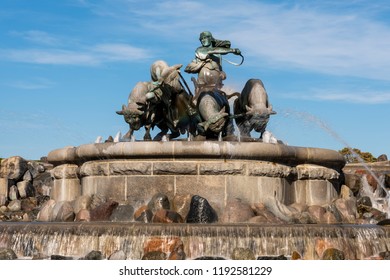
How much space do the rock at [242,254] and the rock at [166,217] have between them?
2.23 meters

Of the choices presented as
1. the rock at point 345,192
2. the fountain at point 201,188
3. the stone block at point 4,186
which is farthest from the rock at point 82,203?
the stone block at point 4,186

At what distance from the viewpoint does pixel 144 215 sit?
1419 cm

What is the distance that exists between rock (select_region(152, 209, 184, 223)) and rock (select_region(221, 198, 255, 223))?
3.58 ft

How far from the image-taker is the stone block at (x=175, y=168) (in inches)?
592

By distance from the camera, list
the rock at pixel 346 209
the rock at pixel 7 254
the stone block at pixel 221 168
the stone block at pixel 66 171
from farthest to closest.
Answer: the stone block at pixel 66 171 → the rock at pixel 346 209 → the stone block at pixel 221 168 → the rock at pixel 7 254

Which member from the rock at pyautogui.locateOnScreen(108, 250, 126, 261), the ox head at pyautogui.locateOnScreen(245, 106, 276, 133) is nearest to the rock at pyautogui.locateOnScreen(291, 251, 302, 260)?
the rock at pyautogui.locateOnScreen(108, 250, 126, 261)

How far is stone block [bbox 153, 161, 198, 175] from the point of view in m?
15.0

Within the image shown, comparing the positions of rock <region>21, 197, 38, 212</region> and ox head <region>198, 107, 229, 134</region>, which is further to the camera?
rock <region>21, 197, 38, 212</region>

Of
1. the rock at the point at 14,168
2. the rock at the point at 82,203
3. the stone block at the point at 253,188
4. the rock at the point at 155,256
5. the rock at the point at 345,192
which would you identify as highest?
the rock at the point at 14,168

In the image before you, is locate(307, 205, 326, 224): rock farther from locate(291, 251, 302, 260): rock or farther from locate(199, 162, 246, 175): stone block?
locate(291, 251, 302, 260): rock

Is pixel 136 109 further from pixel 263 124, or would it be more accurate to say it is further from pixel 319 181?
pixel 319 181

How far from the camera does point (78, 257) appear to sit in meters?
12.3

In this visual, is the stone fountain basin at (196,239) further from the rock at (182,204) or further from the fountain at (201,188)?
the rock at (182,204)
